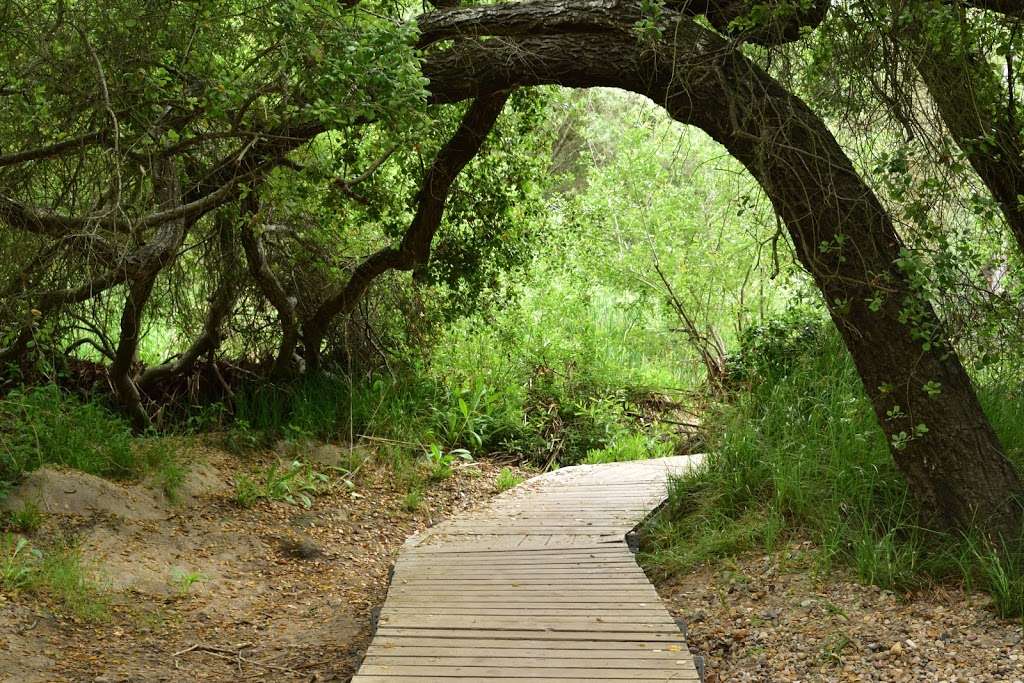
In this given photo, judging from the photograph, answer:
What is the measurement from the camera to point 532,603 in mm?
5051

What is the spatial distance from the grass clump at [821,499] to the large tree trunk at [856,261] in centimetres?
22

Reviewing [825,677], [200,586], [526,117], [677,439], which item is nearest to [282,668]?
[200,586]

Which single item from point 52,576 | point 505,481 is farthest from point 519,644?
point 505,481

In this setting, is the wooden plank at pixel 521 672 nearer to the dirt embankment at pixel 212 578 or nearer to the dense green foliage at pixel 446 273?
the dirt embankment at pixel 212 578

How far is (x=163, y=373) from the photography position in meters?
9.12

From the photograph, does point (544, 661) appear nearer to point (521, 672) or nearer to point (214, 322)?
point (521, 672)

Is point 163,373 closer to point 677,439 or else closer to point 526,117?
point 526,117

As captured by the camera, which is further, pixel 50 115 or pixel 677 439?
pixel 677 439

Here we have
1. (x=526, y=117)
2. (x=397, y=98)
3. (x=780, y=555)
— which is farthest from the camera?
(x=526, y=117)

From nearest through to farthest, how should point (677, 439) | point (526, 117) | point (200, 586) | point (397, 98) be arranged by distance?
point (397, 98) < point (200, 586) < point (526, 117) < point (677, 439)

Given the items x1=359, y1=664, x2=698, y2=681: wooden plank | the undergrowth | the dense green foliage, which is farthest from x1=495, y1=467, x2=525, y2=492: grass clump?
x1=359, y1=664, x2=698, y2=681: wooden plank

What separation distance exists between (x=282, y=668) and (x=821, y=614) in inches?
101

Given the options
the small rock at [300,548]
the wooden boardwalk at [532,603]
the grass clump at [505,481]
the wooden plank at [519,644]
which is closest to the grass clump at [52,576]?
the small rock at [300,548]

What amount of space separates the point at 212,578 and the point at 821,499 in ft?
11.7
